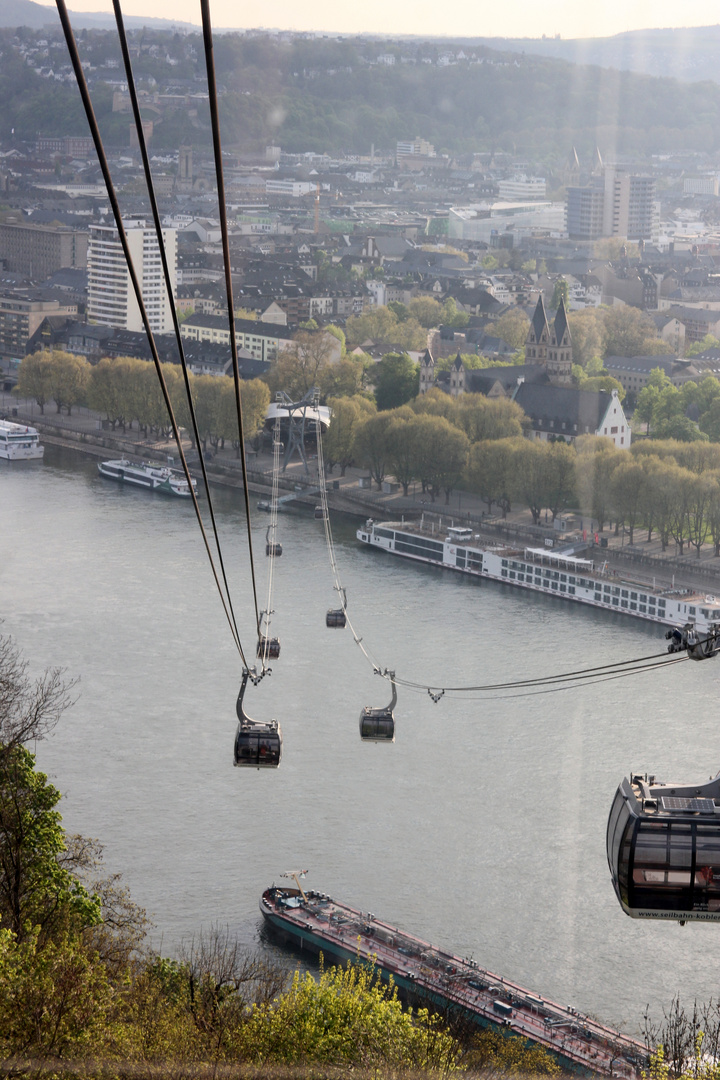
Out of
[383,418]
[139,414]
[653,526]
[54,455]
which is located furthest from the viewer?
[139,414]

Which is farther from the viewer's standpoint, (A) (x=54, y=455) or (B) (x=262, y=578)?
(A) (x=54, y=455)

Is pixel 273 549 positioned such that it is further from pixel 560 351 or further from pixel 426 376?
pixel 560 351

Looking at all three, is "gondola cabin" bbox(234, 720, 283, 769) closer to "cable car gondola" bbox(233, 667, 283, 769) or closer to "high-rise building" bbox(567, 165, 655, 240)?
"cable car gondola" bbox(233, 667, 283, 769)

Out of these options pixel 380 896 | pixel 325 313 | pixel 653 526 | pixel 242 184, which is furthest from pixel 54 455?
pixel 242 184

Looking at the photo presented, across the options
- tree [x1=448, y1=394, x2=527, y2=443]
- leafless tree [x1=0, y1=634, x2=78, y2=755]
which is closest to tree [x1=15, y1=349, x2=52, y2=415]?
tree [x1=448, y1=394, x2=527, y2=443]

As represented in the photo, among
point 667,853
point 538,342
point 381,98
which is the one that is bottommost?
point 538,342

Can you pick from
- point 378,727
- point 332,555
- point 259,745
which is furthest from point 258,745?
point 332,555

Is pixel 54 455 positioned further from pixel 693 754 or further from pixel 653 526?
pixel 693 754
